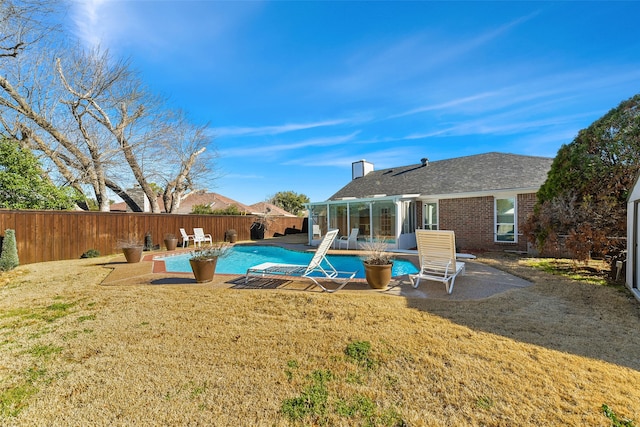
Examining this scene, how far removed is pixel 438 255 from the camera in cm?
659

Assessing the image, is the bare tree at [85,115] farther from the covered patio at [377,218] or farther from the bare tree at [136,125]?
the covered patio at [377,218]

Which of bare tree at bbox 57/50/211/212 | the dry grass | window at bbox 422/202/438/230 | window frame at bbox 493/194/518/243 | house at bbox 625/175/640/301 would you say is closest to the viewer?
the dry grass

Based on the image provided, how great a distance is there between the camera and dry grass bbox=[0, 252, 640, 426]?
2.37 meters

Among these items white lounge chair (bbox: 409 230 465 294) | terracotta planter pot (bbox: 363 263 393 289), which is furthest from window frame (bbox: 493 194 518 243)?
terracotta planter pot (bbox: 363 263 393 289)

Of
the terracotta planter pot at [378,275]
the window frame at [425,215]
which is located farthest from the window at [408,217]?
the terracotta planter pot at [378,275]

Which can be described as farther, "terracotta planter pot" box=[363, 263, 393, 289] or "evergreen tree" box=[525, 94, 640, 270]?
"evergreen tree" box=[525, 94, 640, 270]

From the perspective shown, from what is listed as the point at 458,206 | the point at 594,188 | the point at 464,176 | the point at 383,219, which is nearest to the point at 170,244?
the point at 383,219

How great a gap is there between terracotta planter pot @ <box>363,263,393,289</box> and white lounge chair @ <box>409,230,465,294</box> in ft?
2.54

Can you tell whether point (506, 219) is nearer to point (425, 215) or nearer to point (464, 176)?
point (425, 215)

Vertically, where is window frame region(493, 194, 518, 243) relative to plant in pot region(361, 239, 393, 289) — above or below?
above

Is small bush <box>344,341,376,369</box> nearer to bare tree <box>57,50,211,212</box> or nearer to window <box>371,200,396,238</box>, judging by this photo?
window <box>371,200,396,238</box>

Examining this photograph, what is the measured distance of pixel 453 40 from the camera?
9492mm

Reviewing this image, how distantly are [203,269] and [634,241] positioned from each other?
9.48 metres

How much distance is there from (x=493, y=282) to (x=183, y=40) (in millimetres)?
13186
